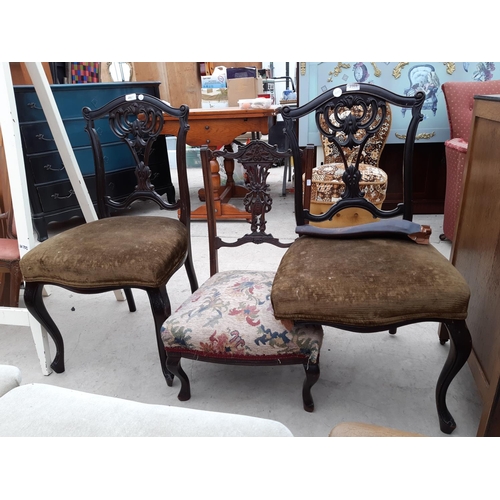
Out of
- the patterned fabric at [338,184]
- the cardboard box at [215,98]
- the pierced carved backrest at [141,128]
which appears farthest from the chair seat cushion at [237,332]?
the cardboard box at [215,98]

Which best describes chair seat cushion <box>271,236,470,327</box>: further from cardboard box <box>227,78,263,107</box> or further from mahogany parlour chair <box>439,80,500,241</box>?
cardboard box <box>227,78,263,107</box>

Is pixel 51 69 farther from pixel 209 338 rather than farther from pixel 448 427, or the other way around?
pixel 448 427

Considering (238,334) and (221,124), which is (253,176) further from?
(221,124)

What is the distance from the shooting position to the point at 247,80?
3631 millimetres

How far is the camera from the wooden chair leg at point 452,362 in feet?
3.72

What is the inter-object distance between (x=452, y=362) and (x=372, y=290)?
384mm

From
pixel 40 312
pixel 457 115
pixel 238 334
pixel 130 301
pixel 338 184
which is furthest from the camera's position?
pixel 457 115

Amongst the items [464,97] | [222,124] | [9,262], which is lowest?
[9,262]

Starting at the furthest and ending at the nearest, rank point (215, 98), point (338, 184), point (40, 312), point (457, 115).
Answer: point (215, 98) → point (457, 115) → point (338, 184) → point (40, 312)

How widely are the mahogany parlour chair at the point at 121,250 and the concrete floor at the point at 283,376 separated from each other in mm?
163

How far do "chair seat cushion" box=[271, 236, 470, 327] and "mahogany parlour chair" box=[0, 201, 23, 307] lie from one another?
51.0 inches

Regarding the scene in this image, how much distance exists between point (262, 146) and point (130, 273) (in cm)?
72

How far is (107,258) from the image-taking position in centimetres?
139

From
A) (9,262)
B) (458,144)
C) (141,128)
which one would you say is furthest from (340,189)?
(9,262)
